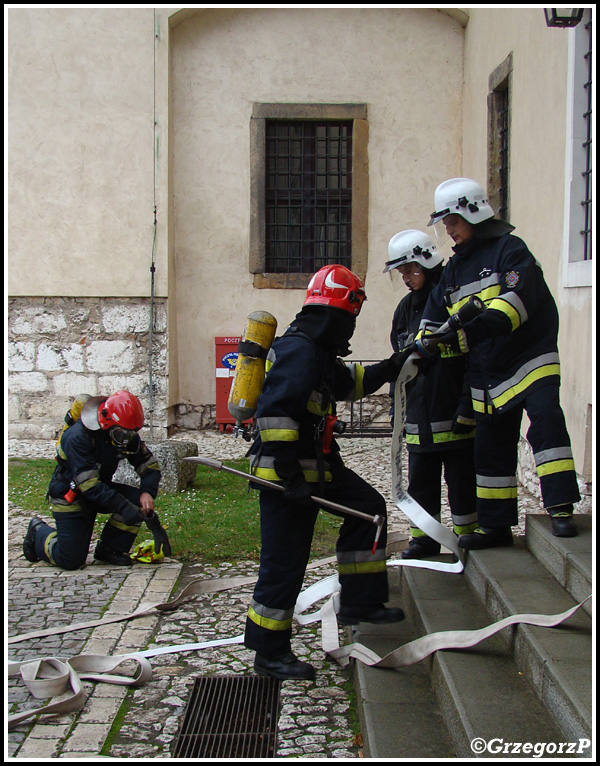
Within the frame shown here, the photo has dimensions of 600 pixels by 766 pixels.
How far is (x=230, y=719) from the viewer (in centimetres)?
361

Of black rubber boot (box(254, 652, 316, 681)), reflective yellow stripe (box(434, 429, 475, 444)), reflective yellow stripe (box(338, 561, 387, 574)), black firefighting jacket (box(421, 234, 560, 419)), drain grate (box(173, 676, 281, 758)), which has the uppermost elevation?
black firefighting jacket (box(421, 234, 560, 419))

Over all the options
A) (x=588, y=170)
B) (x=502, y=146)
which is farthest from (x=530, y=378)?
(x=502, y=146)

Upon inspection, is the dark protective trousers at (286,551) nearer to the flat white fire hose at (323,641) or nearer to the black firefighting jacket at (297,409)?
the black firefighting jacket at (297,409)

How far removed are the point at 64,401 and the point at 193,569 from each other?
666cm

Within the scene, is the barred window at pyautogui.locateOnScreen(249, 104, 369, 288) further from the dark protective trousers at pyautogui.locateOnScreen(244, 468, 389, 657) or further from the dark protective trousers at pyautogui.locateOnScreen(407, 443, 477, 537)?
the dark protective trousers at pyautogui.locateOnScreen(244, 468, 389, 657)

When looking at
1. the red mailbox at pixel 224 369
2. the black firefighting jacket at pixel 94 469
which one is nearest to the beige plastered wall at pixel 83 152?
the red mailbox at pixel 224 369

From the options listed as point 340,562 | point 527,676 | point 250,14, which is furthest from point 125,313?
point 527,676

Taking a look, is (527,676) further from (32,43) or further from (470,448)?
(32,43)

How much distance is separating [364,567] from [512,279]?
1.62 m

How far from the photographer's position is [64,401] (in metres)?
11.8

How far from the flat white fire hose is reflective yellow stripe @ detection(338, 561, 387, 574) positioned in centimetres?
31

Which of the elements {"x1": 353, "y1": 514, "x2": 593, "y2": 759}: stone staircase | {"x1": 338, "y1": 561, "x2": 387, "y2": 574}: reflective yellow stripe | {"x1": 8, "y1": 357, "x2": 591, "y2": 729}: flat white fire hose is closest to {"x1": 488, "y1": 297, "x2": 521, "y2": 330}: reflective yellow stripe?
{"x1": 8, "y1": 357, "x2": 591, "y2": 729}: flat white fire hose

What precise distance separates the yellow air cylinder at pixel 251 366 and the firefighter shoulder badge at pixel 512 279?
120 centimetres

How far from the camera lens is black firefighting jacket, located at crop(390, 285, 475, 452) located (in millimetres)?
4695
